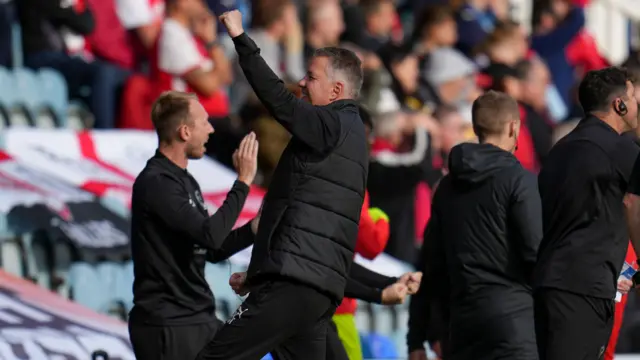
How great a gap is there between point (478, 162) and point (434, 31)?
26.0 ft

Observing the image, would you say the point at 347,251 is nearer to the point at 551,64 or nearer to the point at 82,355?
the point at 82,355

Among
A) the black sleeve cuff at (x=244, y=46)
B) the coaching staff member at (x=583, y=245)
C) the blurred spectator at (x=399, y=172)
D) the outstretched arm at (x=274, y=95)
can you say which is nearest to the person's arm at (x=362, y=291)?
the coaching staff member at (x=583, y=245)

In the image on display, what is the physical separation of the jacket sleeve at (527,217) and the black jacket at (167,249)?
1295mm

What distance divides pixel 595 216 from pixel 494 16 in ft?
36.2

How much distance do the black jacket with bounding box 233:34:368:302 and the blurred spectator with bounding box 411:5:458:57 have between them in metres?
8.77

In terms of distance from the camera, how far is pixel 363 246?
8148 mm

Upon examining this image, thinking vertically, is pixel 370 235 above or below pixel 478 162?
below

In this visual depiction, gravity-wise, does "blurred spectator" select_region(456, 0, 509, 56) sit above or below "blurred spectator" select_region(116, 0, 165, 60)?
below

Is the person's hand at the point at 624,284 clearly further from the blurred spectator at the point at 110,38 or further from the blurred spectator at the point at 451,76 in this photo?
the blurred spectator at the point at 451,76

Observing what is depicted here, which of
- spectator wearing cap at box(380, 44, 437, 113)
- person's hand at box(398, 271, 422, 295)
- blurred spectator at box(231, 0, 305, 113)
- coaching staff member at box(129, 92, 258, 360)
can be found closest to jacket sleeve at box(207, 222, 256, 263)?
coaching staff member at box(129, 92, 258, 360)

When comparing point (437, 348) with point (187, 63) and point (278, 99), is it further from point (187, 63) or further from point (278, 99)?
point (187, 63)

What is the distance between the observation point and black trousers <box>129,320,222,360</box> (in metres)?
7.29

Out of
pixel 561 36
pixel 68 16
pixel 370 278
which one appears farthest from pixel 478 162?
pixel 561 36

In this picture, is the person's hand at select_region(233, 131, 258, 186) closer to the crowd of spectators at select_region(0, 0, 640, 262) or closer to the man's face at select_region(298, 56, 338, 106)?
the man's face at select_region(298, 56, 338, 106)
